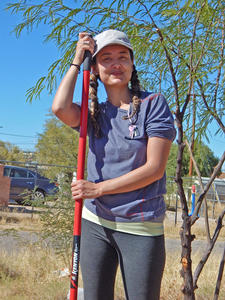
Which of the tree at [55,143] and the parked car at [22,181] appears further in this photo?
the tree at [55,143]

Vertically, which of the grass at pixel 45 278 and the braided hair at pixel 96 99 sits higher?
the braided hair at pixel 96 99

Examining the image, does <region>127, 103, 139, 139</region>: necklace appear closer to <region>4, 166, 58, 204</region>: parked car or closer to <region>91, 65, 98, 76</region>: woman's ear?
<region>91, 65, 98, 76</region>: woman's ear

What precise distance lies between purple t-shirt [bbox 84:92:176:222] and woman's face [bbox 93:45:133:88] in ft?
0.46

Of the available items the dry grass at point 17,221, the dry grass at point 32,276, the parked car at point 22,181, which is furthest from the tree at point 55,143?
the dry grass at point 32,276

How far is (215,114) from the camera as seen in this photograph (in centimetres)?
263

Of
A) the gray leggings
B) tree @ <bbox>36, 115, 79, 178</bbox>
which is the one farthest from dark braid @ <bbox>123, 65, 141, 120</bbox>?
tree @ <bbox>36, 115, 79, 178</bbox>

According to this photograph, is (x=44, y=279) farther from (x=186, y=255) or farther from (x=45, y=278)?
(x=186, y=255)

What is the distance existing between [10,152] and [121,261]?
41286 millimetres

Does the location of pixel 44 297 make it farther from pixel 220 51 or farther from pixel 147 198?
pixel 220 51

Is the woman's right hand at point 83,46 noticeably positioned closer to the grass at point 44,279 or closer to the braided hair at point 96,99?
the braided hair at point 96,99

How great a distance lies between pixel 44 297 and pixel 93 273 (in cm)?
196

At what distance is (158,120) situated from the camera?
1715mm

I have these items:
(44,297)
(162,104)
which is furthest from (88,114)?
(44,297)

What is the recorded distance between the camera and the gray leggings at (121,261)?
1632 millimetres
